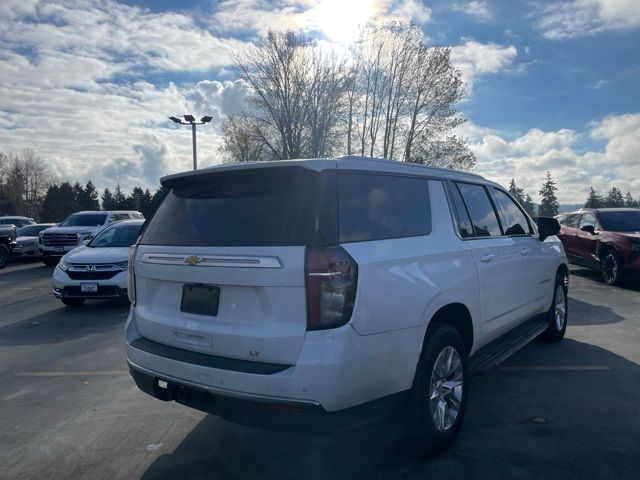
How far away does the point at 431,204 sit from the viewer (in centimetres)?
395

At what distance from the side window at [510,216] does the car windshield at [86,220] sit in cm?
1636

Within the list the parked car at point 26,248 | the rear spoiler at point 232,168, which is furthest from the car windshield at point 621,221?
the parked car at point 26,248

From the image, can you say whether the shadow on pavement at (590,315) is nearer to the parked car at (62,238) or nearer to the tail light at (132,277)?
the tail light at (132,277)

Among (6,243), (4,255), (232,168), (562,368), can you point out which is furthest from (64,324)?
(6,243)

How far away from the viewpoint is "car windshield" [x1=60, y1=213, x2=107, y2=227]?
61.0 feet

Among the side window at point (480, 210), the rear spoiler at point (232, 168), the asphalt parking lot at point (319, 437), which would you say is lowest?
the asphalt parking lot at point (319, 437)

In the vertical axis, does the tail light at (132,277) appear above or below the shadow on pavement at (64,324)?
above

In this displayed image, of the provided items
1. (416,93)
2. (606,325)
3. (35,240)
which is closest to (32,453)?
(606,325)

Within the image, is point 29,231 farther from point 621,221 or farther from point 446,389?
point 446,389

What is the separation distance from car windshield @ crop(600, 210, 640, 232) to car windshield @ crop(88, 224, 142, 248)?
10282 mm

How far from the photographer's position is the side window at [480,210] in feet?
14.8

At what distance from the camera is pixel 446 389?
3.74 m

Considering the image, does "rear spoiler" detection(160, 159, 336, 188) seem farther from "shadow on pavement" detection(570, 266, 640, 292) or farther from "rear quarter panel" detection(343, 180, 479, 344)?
"shadow on pavement" detection(570, 266, 640, 292)

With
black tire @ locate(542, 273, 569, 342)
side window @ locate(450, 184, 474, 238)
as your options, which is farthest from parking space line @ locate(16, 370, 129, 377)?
black tire @ locate(542, 273, 569, 342)
